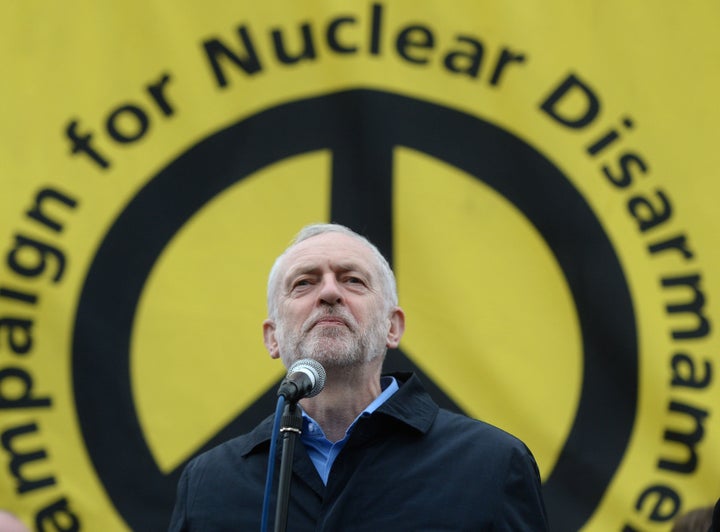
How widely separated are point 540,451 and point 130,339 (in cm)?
134

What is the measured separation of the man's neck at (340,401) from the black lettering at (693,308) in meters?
1.35

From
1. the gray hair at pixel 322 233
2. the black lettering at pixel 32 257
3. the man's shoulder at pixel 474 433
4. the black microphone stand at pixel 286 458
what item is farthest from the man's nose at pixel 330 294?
the black lettering at pixel 32 257

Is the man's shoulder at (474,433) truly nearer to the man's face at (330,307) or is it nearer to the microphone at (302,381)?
the man's face at (330,307)

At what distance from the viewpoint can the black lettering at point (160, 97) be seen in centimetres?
399

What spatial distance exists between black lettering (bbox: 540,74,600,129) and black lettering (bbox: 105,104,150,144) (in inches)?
51.3

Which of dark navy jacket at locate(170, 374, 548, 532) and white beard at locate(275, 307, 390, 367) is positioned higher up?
white beard at locate(275, 307, 390, 367)

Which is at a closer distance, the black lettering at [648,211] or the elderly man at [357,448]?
the elderly man at [357,448]

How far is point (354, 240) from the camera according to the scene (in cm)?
311

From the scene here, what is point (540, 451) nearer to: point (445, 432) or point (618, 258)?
point (618, 258)

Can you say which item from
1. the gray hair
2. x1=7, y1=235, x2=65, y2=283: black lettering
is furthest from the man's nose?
x1=7, y1=235, x2=65, y2=283: black lettering

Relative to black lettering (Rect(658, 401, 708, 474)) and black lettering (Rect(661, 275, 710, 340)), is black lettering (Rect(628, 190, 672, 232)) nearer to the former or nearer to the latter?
black lettering (Rect(661, 275, 710, 340))

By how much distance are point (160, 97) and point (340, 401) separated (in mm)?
1528

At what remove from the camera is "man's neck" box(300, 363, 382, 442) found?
2.89 meters

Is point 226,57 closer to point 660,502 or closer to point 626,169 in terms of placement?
point 626,169
